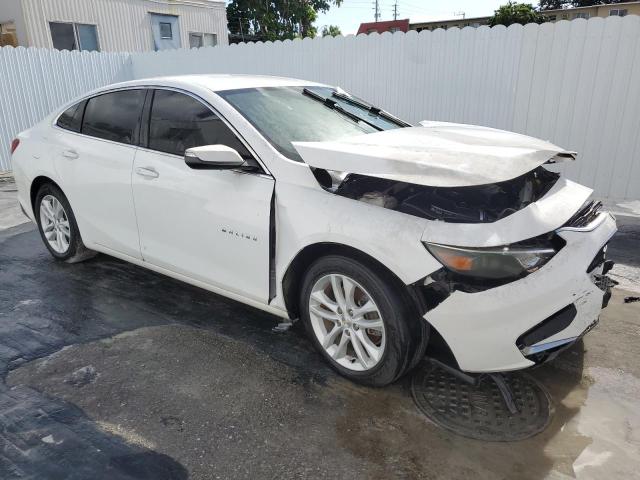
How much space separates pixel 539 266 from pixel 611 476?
3.18 feet

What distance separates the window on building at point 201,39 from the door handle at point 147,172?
1621 cm

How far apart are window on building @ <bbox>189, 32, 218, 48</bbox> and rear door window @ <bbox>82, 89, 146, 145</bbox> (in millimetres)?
15353

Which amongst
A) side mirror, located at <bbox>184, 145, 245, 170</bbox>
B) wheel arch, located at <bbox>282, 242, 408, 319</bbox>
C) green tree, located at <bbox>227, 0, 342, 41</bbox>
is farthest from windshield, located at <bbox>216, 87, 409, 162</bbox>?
green tree, located at <bbox>227, 0, 342, 41</bbox>

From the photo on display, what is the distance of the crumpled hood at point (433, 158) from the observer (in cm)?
251

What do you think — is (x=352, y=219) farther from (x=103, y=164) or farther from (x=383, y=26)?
(x=383, y=26)

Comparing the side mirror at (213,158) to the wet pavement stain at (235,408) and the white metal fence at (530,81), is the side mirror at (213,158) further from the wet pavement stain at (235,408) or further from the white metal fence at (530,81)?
the white metal fence at (530,81)

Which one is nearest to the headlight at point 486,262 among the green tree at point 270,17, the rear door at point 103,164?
the rear door at point 103,164

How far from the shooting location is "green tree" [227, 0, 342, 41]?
27.2 metres

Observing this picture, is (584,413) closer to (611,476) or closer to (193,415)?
(611,476)

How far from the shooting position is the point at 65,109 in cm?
450

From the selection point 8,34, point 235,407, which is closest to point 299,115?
point 235,407

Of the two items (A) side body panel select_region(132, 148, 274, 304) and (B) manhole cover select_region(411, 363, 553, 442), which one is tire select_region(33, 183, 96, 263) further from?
(B) manhole cover select_region(411, 363, 553, 442)

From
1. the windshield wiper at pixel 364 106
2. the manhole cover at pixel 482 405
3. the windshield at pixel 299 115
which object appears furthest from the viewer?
the windshield wiper at pixel 364 106

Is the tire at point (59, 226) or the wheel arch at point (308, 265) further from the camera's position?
the tire at point (59, 226)
